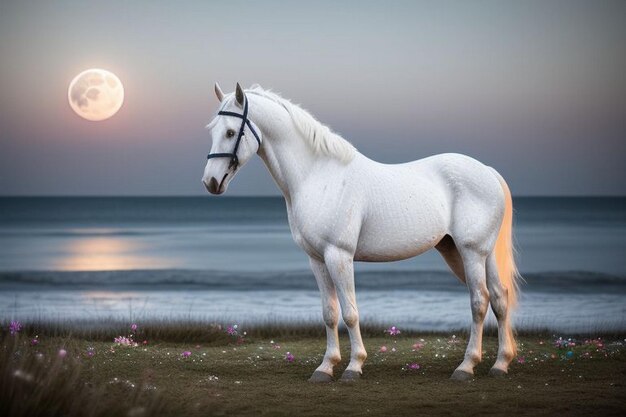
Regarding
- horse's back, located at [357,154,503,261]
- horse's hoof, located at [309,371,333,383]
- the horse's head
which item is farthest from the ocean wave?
the horse's head

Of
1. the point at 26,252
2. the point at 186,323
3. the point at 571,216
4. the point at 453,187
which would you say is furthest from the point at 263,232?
the point at 453,187

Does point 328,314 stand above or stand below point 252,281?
above

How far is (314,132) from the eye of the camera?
23.2 ft

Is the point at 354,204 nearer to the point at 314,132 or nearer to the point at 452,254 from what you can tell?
the point at 314,132

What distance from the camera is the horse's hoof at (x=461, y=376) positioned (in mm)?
7172

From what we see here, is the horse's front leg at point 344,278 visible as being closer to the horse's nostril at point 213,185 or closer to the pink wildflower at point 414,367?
the pink wildflower at point 414,367

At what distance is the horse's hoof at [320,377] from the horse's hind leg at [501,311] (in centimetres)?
159

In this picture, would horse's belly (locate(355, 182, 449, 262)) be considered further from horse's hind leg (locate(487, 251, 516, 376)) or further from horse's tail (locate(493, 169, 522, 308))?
horse's tail (locate(493, 169, 522, 308))

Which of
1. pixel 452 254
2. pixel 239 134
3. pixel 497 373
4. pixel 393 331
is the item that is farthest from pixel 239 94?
pixel 393 331

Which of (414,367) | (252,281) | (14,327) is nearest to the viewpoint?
(414,367)

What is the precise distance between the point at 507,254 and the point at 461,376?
1347 millimetres

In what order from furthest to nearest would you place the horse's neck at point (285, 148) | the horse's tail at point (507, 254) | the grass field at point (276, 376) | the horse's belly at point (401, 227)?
the horse's tail at point (507, 254)
the horse's belly at point (401, 227)
the horse's neck at point (285, 148)
the grass field at point (276, 376)

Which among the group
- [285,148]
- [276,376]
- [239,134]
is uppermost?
[239,134]

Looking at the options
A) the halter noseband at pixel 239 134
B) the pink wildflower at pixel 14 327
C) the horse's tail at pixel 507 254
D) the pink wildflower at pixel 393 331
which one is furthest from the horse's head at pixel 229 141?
the pink wildflower at pixel 393 331
